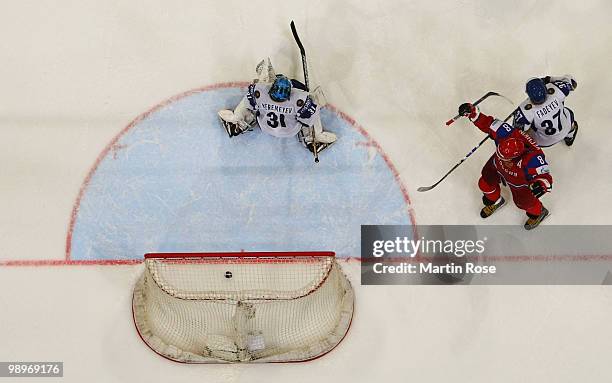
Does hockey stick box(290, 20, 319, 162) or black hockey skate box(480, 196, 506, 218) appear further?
black hockey skate box(480, 196, 506, 218)

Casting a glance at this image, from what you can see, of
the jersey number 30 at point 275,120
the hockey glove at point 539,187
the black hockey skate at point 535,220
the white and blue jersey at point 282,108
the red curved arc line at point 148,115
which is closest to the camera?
the hockey glove at point 539,187

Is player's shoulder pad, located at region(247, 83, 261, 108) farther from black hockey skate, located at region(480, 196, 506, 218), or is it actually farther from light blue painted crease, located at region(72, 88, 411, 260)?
black hockey skate, located at region(480, 196, 506, 218)

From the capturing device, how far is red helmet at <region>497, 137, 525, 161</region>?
21.0ft

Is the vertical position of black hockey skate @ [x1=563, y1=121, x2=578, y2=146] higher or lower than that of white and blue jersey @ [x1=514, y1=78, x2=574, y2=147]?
lower

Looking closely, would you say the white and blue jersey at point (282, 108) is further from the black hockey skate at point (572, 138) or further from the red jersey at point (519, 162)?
the black hockey skate at point (572, 138)

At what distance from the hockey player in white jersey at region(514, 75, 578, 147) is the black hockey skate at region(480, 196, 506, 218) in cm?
78

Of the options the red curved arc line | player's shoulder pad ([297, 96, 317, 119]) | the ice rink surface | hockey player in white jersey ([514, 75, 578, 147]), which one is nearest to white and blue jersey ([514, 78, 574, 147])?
hockey player in white jersey ([514, 75, 578, 147])

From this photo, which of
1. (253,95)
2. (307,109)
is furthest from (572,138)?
(253,95)

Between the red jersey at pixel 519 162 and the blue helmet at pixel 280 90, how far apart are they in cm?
162

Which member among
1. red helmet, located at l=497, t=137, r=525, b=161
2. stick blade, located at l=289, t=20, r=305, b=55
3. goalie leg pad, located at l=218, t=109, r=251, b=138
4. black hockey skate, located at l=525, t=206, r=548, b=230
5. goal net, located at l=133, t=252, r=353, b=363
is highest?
stick blade, located at l=289, t=20, r=305, b=55

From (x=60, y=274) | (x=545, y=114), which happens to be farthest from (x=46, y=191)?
(x=545, y=114)

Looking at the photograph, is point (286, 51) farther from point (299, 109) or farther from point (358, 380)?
point (358, 380)

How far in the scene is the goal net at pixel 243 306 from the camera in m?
7.01

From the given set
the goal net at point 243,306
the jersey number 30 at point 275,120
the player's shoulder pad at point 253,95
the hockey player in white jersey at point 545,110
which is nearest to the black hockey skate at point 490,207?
the hockey player in white jersey at point 545,110
